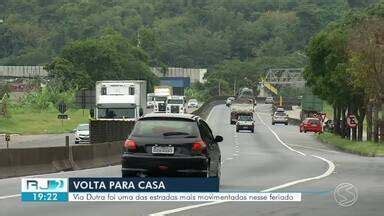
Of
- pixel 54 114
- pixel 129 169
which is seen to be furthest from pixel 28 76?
pixel 129 169

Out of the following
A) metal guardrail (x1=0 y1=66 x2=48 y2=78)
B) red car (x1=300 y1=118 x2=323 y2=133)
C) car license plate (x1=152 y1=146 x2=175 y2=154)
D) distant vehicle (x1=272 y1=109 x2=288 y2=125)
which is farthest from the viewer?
metal guardrail (x1=0 y1=66 x2=48 y2=78)

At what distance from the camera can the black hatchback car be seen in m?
18.6

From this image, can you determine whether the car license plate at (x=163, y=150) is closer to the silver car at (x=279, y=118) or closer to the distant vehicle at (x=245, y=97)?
the silver car at (x=279, y=118)

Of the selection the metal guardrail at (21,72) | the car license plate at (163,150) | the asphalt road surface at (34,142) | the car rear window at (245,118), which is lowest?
the asphalt road surface at (34,142)

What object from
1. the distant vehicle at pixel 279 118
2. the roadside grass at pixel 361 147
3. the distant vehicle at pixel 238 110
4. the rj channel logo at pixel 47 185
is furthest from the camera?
the distant vehicle at pixel 279 118

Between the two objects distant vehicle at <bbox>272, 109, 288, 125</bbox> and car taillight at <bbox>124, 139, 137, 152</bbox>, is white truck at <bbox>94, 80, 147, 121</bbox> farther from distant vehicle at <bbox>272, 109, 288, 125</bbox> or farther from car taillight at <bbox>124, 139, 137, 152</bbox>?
distant vehicle at <bbox>272, 109, 288, 125</bbox>

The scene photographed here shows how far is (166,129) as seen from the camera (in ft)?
61.2

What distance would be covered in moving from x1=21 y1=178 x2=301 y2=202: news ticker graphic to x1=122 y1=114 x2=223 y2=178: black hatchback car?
0.46 metres

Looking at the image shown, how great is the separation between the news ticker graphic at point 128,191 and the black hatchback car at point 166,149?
463 millimetres

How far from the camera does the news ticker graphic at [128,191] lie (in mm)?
15781

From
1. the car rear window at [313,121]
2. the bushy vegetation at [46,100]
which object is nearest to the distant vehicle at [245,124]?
the car rear window at [313,121]

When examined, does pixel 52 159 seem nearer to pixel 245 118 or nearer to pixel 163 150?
pixel 163 150

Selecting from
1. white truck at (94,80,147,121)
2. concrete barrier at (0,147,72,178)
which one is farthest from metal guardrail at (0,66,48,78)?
concrete barrier at (0,147,72,178)

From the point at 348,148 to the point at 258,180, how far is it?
3286cm
